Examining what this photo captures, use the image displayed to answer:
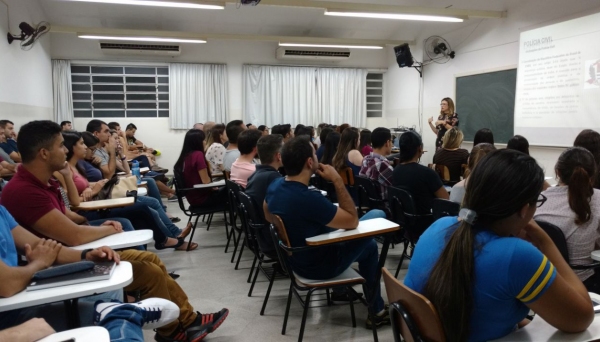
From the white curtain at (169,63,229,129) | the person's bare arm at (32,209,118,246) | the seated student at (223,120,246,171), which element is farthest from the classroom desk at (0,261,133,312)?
Answer: the white curtain at (169,63,229,129)

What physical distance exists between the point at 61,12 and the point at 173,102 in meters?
2.57

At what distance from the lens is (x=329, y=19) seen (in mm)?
8773

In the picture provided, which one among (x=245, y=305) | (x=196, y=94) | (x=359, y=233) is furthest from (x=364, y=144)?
(x=196, y=94)

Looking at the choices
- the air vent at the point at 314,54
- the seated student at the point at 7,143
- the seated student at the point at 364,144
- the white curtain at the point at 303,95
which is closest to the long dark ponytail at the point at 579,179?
the seated student at the point at 364,144

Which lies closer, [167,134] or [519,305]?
[519,305]

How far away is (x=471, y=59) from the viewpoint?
760 cm

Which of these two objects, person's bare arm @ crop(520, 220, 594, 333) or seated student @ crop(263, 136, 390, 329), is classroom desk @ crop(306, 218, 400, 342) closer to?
seated student @ crop(263, 136, 390, 329)

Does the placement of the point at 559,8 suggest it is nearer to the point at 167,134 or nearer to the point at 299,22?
the point at 299,22

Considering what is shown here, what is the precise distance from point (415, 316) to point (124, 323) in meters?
1.00

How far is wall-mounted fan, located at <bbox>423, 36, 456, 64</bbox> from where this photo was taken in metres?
8.09

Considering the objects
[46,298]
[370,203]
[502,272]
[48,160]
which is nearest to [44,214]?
[48,160]

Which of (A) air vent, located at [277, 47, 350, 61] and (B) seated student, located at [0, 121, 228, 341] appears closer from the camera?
(B) seated student, located at [0, 121, 228, 341]

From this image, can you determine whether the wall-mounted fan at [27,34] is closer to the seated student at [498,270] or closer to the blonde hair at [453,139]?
the blonde hair at [453,139]

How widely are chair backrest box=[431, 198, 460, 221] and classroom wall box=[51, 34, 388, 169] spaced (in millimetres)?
7300
